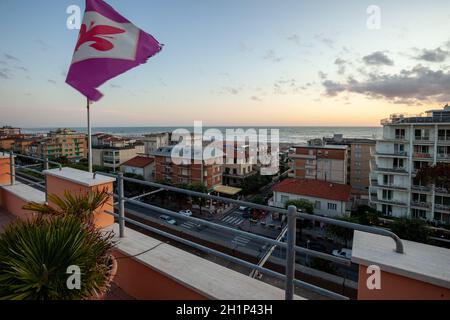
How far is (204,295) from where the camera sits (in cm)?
191

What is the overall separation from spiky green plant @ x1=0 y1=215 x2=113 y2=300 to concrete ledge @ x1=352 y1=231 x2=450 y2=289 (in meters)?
1.61

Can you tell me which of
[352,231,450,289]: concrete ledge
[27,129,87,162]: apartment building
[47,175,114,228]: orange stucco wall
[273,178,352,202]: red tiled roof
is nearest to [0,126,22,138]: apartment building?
[27,129,87,162]: apartment building

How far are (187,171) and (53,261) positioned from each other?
31.0 m

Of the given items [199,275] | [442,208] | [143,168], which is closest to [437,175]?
[442,208]

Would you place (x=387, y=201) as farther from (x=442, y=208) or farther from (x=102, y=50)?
(x=102, y=50)

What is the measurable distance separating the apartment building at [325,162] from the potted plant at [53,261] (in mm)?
33064

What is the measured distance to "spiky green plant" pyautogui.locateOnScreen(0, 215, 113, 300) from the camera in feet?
5.02

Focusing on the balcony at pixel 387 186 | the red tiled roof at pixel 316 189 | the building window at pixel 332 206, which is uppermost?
the balcony at pixel 387 186

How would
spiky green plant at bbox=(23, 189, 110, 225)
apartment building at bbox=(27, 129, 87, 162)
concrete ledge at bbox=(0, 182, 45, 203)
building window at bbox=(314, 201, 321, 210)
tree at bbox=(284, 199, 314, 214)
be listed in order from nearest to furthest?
spiky green plant at bbox=(23, 189, 110, 225) → concrete ledge at bbox=(0, 182, 45, 203) → tree at bbox=(284, 199, 314, 214) → building window at bbox=(314, 201, 321, 210) → apartment building at bbox=(27, 129, 87, 162)

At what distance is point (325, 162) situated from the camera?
32.8 metres

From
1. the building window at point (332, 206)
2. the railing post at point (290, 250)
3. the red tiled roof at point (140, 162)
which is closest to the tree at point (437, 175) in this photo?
the building window at point (332, 206)

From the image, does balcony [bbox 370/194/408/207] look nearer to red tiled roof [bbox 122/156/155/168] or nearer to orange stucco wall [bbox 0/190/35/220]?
orange stucco wall [bbox 0/190/35/220]

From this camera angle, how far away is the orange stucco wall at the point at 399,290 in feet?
4.32

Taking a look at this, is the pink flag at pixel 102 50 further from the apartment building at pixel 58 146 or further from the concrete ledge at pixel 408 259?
the apartment building at pixel 58 146
